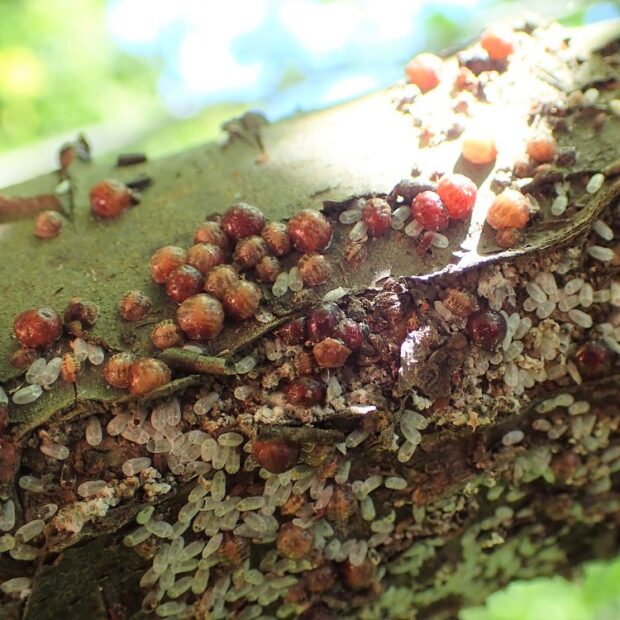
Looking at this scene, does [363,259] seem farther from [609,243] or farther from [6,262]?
[6,262]

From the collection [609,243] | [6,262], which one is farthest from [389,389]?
[6,262]

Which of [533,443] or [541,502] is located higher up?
[533,443]

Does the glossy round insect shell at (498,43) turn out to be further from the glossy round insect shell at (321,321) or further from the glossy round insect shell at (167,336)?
the glossy round insect shell at (167,336)

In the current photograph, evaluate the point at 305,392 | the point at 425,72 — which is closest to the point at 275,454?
the point at 305,392

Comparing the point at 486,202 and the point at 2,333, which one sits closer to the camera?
the point at 2,333

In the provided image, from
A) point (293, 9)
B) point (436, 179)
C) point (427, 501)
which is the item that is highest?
point (293, 9)

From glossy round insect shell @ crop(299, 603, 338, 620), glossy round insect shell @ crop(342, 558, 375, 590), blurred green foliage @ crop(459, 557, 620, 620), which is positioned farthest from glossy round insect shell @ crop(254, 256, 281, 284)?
blurred green foliage @ crop(459, 557, 620, 620)

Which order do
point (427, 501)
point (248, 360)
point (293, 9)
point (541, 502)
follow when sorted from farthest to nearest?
point (293, 9)
point (541, 502)
point (427, 501)
point (248, 360)

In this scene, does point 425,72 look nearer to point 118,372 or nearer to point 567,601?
point 118,372
